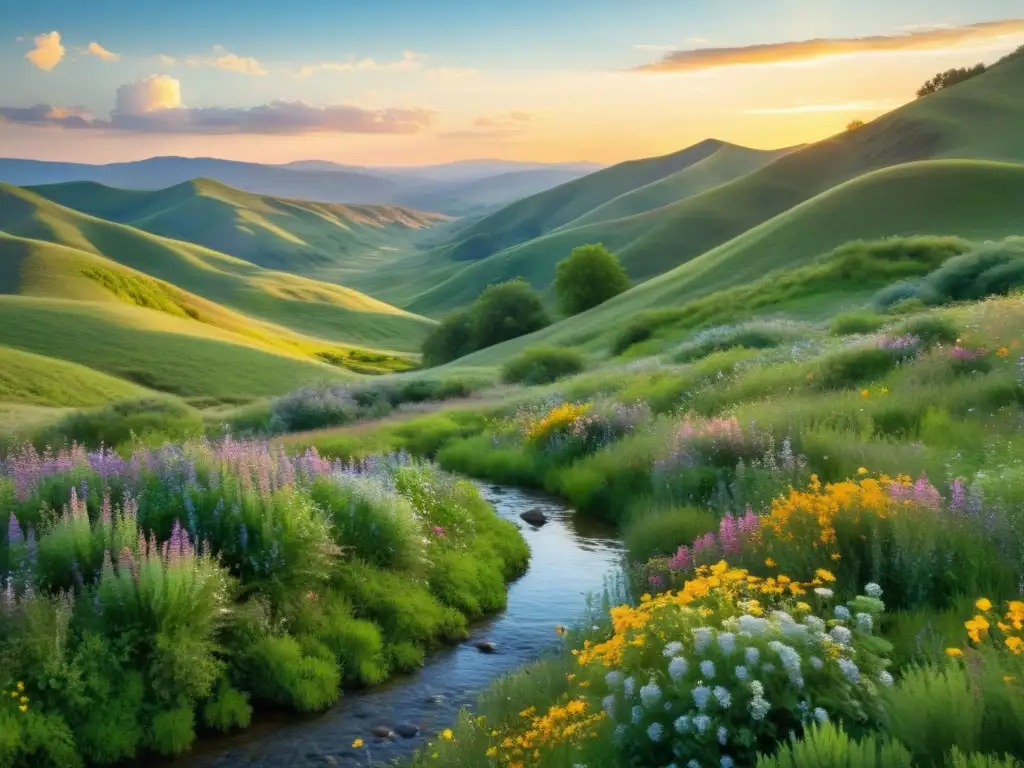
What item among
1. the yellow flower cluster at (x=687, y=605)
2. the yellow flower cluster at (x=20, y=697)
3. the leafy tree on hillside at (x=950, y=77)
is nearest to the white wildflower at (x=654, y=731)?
the yellow flower cluster at (x=687, y=605)

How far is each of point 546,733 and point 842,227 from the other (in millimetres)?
69289

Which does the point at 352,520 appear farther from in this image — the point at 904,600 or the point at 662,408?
the point at 662,408

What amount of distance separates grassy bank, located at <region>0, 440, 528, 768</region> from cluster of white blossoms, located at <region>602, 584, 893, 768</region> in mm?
5838

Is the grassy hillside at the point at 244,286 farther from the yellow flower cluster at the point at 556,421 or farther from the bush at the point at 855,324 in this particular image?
the yellow flower cluster at the point at 556,421

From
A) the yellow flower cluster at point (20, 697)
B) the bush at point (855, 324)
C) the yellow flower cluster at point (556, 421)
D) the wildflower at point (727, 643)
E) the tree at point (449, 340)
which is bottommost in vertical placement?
the tree at point (449, 340)

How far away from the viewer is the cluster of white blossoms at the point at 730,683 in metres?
5.44

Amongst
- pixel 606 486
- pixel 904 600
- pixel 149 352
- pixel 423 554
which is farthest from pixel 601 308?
pixel 904 600

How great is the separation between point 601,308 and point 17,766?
66344mm

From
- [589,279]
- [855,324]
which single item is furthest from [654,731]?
[589,279]

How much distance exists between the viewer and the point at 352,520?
1360 centimetres

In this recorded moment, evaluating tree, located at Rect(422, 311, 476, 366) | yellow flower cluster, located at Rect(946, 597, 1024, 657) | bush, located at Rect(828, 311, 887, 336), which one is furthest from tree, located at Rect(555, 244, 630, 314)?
yellow flower cluster, located at Rect(946, 597, 1024, 657)

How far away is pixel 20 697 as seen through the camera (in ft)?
29.6

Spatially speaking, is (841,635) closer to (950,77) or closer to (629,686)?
(629,686)

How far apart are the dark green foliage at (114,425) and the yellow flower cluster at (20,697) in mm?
18689
